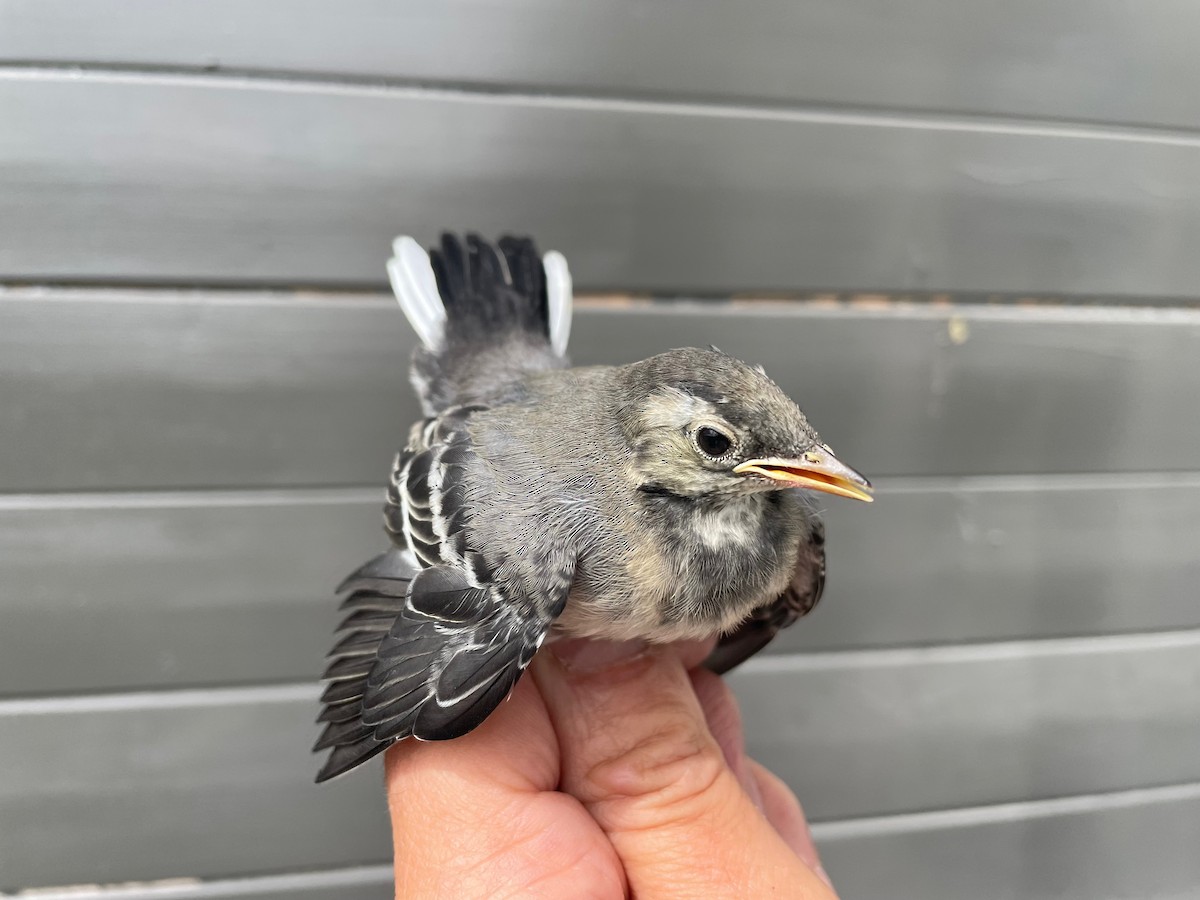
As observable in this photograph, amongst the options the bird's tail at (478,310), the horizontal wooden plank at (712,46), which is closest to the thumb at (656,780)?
the bird's tail at (478,310)

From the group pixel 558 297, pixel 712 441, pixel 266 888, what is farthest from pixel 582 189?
pixel 266 888

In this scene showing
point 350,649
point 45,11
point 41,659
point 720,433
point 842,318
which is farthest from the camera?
point 842,318

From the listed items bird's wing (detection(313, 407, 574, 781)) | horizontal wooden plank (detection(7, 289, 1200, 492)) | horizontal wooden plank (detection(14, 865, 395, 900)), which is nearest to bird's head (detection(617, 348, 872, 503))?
bird's wing (detection(313, 407, 574, 781))

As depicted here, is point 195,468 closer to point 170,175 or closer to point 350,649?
point 170,175

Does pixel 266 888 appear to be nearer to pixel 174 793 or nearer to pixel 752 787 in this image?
pixel 174 793

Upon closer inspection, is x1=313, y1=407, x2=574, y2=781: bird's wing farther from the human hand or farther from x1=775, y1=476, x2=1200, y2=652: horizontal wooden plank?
x1=775, y1=476, x2=1200, y2=652: horizontal wooden plank

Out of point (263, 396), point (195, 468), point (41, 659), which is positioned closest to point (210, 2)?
point (263, 396)

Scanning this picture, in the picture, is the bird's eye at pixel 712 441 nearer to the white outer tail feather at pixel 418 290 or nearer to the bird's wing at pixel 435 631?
the bird's wing at pixel 435 631
